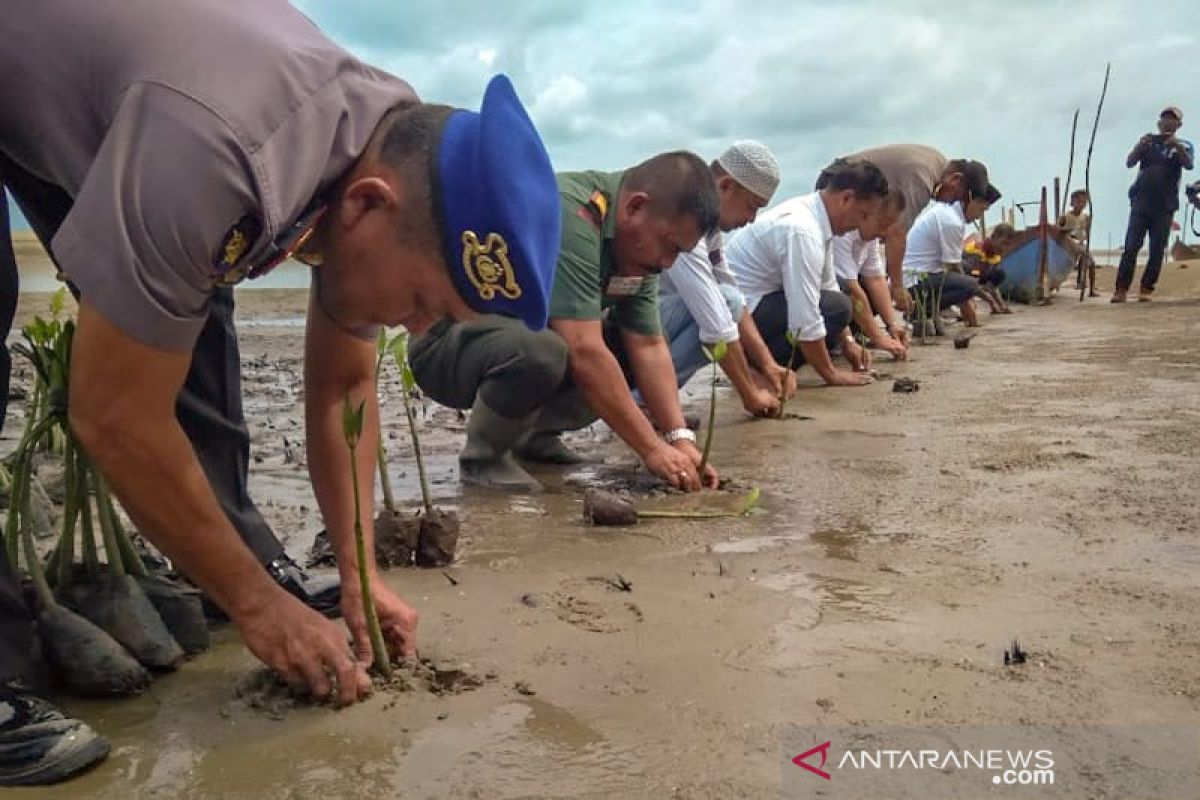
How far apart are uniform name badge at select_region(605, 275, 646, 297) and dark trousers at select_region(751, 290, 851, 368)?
2.39 meters

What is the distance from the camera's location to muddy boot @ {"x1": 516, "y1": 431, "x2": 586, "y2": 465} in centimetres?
427

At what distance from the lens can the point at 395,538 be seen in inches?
105

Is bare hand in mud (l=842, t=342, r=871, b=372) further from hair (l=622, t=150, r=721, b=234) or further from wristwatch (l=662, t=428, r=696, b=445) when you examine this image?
hair (l=622, t=150, r=721, b=234)

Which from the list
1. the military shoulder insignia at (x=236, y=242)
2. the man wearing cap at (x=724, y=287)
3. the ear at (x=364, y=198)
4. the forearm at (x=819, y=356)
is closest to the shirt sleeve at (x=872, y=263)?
the forearm at (x=819, y=356)

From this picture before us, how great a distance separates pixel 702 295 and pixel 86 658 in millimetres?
3389

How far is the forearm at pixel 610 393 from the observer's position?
3.59m

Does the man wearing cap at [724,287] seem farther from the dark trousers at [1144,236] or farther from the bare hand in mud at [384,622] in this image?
the dark trousers at [1144,236]

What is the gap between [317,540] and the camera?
9.23 feet

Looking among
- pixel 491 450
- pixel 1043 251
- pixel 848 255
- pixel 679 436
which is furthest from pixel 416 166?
pixel 1043 251

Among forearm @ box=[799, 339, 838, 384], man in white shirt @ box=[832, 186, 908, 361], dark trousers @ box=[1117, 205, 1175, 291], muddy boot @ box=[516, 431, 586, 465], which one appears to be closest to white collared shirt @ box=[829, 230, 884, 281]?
man in white shirt @ box=[832, 186, 908, 361]

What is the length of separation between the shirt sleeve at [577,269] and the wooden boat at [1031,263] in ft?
34.6

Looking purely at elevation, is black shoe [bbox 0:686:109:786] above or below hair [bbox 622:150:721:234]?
below

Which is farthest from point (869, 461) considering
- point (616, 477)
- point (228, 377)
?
point (228, 377)

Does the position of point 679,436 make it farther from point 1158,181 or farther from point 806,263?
point 1158,181
